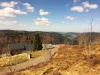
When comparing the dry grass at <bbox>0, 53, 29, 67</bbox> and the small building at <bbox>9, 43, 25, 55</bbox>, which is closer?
the dry grass at <bbox>0, 53, 29, 67</bbox>

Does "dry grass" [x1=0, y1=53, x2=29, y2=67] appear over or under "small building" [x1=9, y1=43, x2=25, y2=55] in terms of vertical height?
over

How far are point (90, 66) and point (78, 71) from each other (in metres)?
2.16

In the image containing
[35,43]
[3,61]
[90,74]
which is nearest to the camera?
[90,74]

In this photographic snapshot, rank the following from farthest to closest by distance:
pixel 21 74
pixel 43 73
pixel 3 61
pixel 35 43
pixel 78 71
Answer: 1. pixel 35 43
2. pixel 3 61
3. pixel 21 74
4. pixel 43 73
5. pixel 78 71

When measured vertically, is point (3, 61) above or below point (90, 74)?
below

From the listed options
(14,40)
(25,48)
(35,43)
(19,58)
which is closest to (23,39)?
(14,40)

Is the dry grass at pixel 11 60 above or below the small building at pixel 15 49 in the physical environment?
above

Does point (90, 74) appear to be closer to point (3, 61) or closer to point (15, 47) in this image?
point (3, 61)

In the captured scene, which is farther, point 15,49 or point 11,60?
point 15,49

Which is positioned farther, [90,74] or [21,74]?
[21,74]

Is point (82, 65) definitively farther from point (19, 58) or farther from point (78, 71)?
point (19, 58)

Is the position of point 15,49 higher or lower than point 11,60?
lower

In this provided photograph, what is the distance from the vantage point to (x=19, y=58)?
39.1m

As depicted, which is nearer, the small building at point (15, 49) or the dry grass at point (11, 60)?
the dry grass at point (11, 60)
